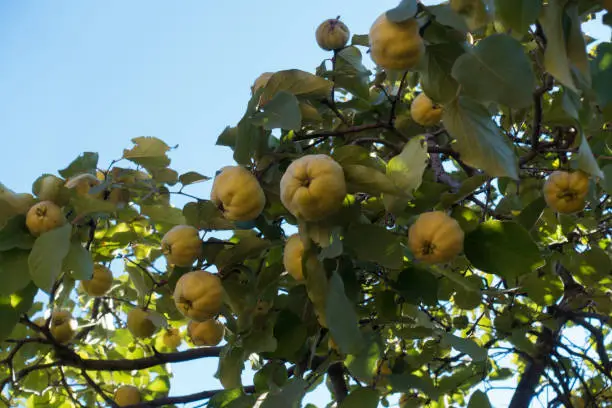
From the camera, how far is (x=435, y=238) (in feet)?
6.13

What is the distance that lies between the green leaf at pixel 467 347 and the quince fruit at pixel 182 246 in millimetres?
863

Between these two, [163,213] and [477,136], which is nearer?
[477,136]

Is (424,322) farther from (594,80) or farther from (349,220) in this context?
(594,80)

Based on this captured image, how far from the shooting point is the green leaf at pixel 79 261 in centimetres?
202

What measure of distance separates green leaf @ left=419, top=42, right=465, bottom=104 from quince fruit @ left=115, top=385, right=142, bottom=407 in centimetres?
286

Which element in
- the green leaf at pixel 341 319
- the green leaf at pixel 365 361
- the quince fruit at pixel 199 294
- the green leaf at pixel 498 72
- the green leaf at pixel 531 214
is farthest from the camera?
the green leaf at pixel 531 214

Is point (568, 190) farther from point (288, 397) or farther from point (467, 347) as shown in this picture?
point (288, 397)

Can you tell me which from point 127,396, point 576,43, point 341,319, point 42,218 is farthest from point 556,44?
point 127,396

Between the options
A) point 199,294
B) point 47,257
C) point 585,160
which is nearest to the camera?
point 585,160

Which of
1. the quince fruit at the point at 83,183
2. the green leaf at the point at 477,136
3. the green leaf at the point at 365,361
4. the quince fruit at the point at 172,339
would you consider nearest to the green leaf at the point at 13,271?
the quince fruit at the point at 83,183

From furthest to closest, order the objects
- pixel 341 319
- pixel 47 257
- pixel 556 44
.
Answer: pixel 47 257, pixel 341 319, pixel 556 44

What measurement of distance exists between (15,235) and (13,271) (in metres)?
0.12

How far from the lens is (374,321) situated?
7.73ft

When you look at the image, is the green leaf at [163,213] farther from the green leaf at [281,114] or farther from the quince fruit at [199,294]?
the green leaf at [281,114]
